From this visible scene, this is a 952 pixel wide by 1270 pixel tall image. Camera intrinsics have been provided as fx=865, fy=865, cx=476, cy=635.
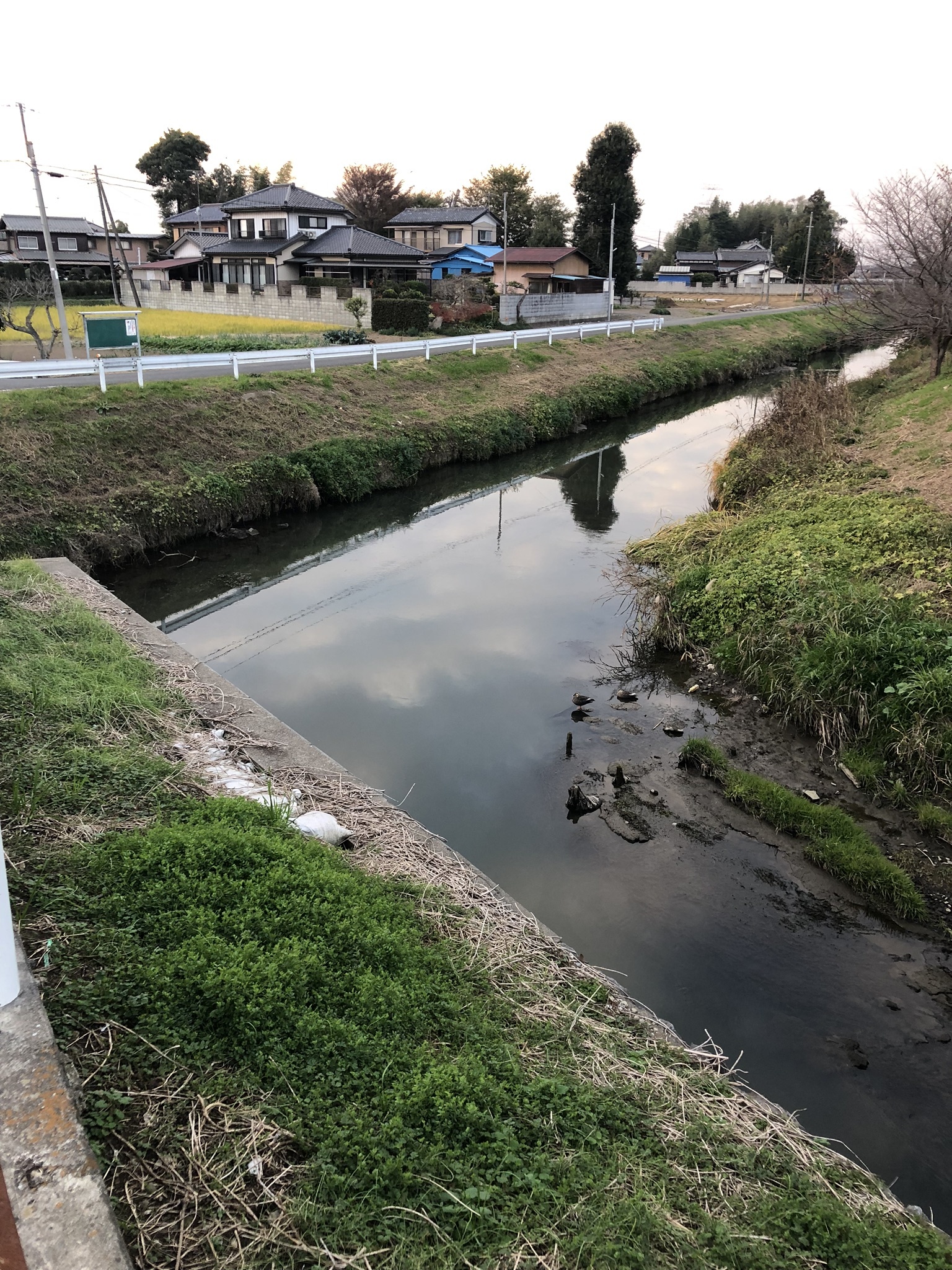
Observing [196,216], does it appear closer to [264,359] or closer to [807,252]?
[807,252]

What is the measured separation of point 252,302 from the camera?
43.8 meters

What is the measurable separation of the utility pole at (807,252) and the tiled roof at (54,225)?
50520 millimetres

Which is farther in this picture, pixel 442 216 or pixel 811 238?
pixel 811 238

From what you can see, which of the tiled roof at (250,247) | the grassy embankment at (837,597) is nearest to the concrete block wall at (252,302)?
the tiled roof at (250,247)

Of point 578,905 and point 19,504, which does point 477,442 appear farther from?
point 578,905

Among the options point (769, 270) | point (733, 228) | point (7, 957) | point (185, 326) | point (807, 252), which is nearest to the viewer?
point (7, 957)

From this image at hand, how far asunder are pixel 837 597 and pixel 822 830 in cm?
300

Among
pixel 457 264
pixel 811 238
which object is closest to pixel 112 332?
pixel 457 264

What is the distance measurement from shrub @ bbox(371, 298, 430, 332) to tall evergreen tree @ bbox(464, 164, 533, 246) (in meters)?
34.4

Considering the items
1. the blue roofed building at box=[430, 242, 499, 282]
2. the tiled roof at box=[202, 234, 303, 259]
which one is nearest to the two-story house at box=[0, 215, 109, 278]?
the tiled roof at box=[202, 234, 303, 259]

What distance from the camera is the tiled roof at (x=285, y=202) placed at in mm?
48341

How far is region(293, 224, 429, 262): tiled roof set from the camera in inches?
1764

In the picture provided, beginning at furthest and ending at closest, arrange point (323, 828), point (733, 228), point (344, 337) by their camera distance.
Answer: point (733, 228)
point (344, 337)
point (323, 828)

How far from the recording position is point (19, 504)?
493 inches
